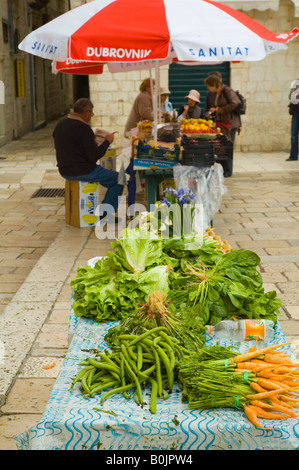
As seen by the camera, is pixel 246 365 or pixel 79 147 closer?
pixel 246 365

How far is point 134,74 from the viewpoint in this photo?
15859 millimetres

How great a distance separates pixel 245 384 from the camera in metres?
2.81

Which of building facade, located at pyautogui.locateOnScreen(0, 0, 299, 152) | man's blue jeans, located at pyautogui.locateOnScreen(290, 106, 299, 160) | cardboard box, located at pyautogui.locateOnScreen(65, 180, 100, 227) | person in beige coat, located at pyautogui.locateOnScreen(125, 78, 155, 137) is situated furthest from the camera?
building facade, located at pyautogui.locateOnScreen(0, 0, 299, 152)

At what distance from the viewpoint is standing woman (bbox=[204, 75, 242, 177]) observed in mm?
11211

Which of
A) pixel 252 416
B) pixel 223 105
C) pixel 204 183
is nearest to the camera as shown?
pixel 252 416

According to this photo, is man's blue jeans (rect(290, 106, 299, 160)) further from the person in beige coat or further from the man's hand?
the man's hand

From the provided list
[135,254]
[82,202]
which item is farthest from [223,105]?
[135,254]

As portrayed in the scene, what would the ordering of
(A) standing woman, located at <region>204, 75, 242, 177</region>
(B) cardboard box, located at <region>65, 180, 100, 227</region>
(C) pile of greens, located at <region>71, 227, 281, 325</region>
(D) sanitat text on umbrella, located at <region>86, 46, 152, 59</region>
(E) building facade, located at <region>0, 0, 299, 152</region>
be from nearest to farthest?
(C) pile of greens, located at <region>71, 227, 281, 325</region>, (D) sanitat text on umbrella, located at <region>86, 46, 152, 59</region>, (B) cardboard box, located at <region>65, 180, 100, 227</region>, (A) standing woman, located at <region>204, 75, 242, 177</region>, (E) building facade, located at <region>0, 0, 299, 152</region>

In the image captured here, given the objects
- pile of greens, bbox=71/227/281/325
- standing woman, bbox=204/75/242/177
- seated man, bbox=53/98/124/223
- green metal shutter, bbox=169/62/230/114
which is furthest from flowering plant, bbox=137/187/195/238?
green metal shutter, bbox=169/62/230/114

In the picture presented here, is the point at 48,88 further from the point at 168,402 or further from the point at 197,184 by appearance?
the point at 168,402

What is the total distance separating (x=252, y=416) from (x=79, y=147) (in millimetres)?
5967

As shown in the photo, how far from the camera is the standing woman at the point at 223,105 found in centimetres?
Answer: 1121

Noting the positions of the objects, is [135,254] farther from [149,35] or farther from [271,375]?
[149,35]

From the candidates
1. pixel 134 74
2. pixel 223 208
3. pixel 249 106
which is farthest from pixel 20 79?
pixel 223 208
